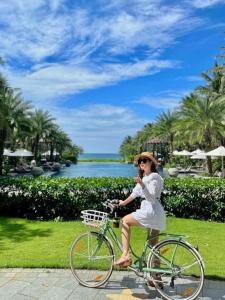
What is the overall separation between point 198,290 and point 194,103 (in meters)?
38.4

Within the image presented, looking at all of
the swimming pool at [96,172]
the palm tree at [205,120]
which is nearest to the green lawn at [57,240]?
the palm tree at [205,120]

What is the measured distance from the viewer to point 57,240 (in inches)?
309

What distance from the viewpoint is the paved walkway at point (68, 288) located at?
4.82 meters

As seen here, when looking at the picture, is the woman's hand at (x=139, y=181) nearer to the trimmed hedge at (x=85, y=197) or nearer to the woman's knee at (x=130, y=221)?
the woman's knee at (x=130, y=221)

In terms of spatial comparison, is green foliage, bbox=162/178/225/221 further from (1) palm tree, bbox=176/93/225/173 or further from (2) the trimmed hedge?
(1) palm tree, bbox=176/93/225/173

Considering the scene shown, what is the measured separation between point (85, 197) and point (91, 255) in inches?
199

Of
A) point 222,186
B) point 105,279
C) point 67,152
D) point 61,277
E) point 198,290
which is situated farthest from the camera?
point 67,152

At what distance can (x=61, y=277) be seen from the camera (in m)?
5.51

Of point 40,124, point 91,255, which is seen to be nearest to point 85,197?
point 91,255

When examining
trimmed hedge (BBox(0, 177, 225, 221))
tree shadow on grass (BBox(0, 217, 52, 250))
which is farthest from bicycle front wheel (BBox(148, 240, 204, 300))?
trimmed hedge (BBox(0, 177, 225, 221))

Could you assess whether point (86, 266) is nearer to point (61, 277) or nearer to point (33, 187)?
point (61, 277)

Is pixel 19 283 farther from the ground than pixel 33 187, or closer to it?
closer to it

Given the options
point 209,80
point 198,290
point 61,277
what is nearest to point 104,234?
point 61,277

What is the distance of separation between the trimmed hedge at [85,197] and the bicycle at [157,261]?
4843mm
